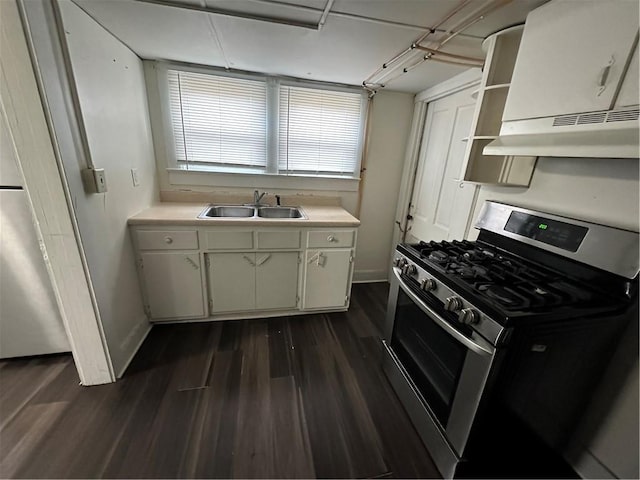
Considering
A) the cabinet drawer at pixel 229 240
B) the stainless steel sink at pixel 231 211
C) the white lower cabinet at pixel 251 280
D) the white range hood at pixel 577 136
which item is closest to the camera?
the white range hood at pixel 577 136

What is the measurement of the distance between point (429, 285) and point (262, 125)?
2.11 m

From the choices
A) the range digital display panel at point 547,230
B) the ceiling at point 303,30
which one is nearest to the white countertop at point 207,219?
the range digital display panel at point 547,230

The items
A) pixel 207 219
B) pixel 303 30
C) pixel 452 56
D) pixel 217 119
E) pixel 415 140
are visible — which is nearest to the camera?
pixel 303 30

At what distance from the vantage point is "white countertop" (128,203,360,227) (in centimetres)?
186

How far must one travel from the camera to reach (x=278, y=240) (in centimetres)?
207

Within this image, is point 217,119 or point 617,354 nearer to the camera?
point 617,354

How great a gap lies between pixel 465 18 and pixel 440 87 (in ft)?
3.33

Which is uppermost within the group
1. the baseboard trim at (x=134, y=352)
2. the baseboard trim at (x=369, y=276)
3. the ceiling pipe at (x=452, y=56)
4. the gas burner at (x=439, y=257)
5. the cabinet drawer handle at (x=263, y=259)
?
the ceiling pipe at (x=452, y=56)

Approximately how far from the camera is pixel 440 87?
2.20m

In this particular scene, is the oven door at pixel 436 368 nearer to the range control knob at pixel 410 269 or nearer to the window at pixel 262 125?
the range control knob at pixel 410 269

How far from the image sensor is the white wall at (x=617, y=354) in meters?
1.07

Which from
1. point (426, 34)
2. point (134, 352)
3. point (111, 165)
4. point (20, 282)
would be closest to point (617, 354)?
point (426, 34)

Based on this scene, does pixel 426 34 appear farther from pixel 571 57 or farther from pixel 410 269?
pixel 410 269

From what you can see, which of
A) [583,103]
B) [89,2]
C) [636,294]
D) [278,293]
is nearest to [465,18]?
[583,103]
